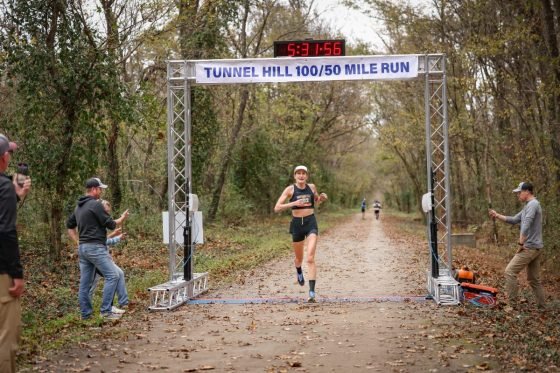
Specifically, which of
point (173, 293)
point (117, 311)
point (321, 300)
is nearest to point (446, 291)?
point (321, 300)

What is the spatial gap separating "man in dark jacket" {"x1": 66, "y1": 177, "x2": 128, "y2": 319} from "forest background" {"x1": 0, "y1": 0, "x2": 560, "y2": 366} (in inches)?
190

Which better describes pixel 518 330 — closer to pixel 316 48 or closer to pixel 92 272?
pixel 92 272

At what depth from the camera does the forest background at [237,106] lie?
14992 mm

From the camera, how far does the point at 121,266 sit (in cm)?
1731

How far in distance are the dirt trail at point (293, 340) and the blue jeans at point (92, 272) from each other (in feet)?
2.57

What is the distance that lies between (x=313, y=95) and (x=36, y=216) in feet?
88.8

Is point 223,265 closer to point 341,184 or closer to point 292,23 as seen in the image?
point 292,23

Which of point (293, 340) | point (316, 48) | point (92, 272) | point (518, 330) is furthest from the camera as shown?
point (316, 48)

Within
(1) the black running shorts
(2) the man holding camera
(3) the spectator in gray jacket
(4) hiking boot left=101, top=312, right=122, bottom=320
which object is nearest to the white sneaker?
(4) hiking boot left=101, top=312, right=122, bottom=320

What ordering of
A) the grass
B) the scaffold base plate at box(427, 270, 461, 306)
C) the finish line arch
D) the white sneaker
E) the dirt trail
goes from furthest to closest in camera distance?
the finish line arch < the scaffold base plate at box(427, 270, 461, 306) < the white sneaker < the grass < the dirt trail

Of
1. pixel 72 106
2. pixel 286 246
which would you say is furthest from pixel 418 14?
pixel 72 106

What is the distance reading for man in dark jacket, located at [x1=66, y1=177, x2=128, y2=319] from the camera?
10148 mm

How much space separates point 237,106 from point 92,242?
26.7 m

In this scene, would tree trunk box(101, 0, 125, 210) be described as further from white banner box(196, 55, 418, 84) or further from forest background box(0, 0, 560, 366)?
white banner box(196, 55, 418, 84)
